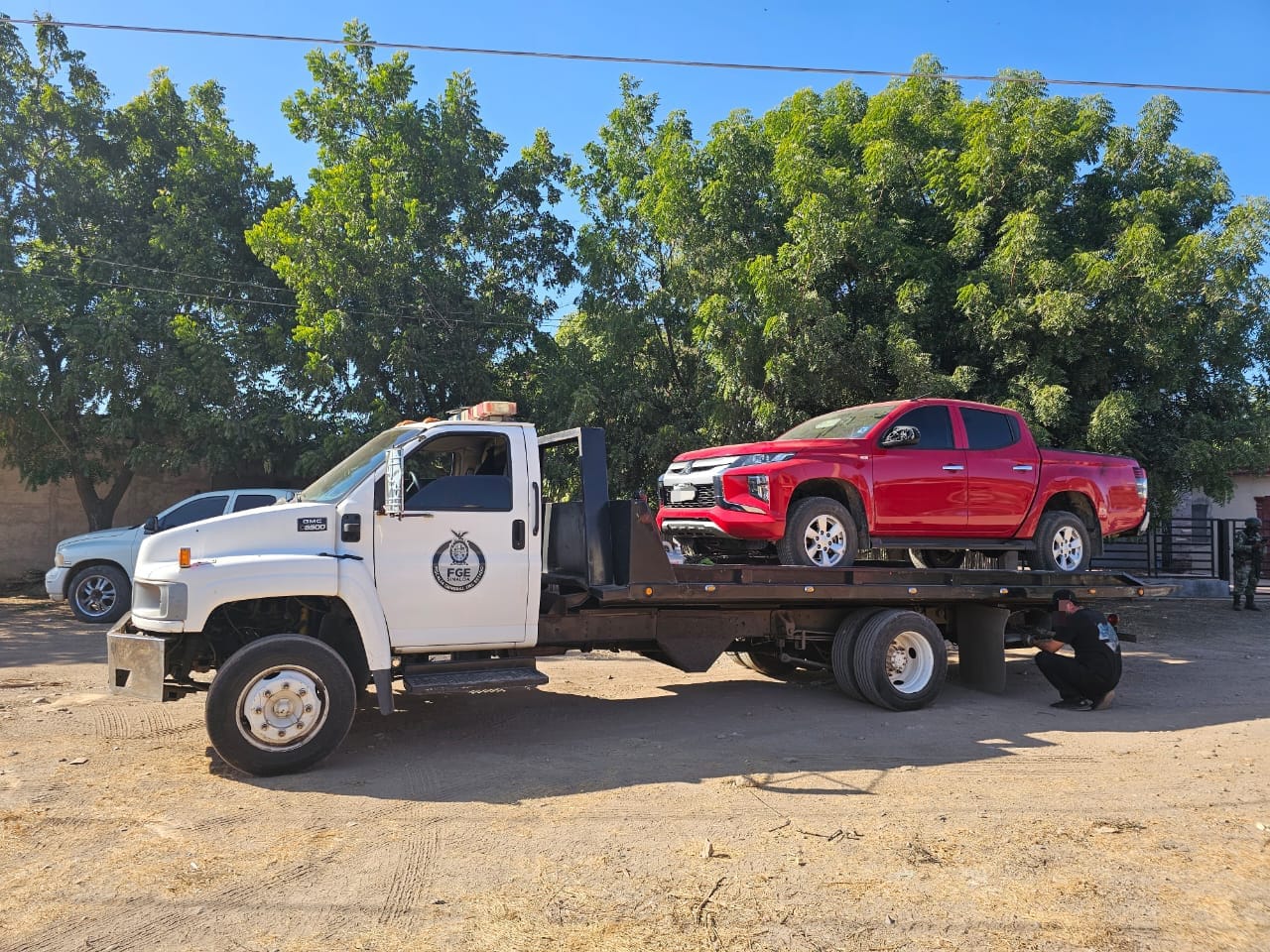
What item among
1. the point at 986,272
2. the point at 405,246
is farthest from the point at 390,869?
the point at 405,246

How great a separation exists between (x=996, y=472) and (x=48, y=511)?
18.2 m

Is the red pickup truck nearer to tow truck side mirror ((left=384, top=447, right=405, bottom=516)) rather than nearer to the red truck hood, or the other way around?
the red truck hood

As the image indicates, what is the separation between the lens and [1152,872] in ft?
15.1

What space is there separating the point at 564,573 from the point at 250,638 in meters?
2.28

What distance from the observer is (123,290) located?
683 inches

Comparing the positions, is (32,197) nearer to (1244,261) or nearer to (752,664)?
(752,664)

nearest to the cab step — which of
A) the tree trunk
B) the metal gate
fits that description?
the tree trunk

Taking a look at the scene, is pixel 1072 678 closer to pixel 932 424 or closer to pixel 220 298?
pixel 932 424

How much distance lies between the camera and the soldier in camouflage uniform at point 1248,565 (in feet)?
54.4

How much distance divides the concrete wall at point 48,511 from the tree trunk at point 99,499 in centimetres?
91

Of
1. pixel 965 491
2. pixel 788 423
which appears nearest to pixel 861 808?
pixel 965 491

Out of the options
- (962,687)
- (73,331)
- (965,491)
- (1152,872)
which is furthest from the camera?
(73,331)

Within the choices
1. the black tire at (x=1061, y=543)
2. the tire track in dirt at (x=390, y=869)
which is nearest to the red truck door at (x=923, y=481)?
the black tire at (x=1061, y=543)

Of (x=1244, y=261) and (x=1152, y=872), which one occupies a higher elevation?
(x=1244, y=261)
